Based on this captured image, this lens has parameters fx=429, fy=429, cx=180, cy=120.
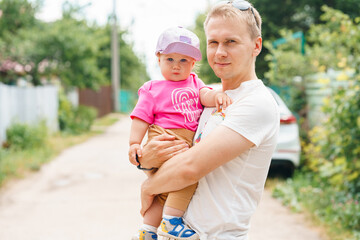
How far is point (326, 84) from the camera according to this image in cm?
586

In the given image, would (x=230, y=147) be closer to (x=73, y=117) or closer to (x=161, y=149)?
(x=161, y=149)

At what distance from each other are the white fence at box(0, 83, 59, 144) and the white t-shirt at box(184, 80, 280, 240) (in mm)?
8147

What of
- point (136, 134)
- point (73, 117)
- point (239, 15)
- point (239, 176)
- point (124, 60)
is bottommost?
point (73, 117)

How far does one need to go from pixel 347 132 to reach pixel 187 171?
372cm

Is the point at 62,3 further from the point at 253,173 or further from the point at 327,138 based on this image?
the point at 253,173

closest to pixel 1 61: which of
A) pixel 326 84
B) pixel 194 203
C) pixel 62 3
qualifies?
pixel 62 3

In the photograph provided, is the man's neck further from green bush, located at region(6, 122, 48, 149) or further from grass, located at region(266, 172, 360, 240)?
green bush, located at region(6, 122, 48, 149)

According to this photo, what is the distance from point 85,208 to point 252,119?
4799mm

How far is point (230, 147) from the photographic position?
178 centimetres

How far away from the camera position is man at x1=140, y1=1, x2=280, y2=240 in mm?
1795

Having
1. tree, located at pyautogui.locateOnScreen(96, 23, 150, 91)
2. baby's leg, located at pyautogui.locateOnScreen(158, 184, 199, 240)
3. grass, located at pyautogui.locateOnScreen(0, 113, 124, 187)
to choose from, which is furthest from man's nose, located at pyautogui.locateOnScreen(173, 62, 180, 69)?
tree, located at pyautogui.locateOnScreen(96, 23, 150, 91)

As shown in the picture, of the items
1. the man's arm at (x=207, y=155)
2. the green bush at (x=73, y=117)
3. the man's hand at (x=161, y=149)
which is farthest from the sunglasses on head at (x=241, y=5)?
the green bush at (x=73, y=117)

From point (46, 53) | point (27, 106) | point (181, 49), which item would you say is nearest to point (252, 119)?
point (181, 49)

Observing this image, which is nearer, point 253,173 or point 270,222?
point 253,173
